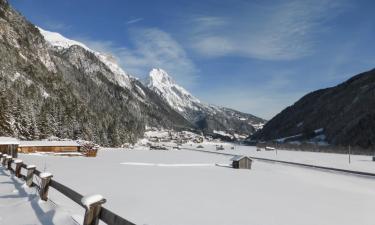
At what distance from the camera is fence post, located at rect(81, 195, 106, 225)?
824cm

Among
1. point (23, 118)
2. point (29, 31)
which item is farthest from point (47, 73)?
point (23, 118)

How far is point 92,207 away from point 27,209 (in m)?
5.50

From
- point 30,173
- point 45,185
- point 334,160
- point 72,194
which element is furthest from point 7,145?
point 334,160

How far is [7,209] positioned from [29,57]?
161571 millimetres

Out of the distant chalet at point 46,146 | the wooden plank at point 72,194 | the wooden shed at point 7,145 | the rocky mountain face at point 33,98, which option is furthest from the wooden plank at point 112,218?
the rocky mountain face at point 33,98

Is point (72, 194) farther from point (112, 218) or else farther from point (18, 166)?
point (18, 166)

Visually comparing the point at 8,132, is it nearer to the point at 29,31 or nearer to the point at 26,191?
the point at 26,191

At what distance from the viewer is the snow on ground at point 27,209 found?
1109cm

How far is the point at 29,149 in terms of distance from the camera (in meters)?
66.5

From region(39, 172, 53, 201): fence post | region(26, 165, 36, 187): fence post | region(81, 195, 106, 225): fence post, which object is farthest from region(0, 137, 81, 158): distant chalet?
region(81, 195, 106, 225): fence post

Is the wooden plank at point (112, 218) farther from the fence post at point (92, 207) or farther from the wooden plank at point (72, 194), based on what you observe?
the wooden plank at point (72, 194)

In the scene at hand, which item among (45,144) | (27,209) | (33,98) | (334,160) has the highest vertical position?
(33,98)

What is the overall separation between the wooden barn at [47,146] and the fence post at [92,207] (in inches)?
2422

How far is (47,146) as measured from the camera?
67.5 meters
